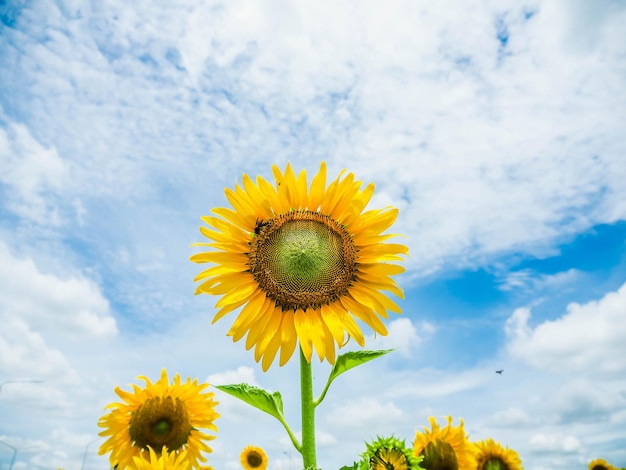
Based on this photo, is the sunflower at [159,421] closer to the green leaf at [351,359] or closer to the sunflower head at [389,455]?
the sunflower head at [389,455]

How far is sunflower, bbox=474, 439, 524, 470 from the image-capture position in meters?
10.1

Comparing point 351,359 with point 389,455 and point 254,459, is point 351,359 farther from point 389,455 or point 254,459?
point 254,459

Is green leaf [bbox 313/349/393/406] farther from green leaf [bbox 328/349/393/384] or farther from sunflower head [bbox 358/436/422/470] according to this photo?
sunflower head [bbox 358/436/422/470]

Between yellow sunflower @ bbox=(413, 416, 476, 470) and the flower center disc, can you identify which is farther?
yellow sunflower @ bbox=(413, 416, 476, 470)

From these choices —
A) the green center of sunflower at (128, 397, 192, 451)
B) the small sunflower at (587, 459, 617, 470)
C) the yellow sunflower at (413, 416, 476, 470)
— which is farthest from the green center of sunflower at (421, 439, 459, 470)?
the small sunflower at (587, 459, 617, 470)

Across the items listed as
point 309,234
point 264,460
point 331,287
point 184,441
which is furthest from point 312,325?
point 264,460

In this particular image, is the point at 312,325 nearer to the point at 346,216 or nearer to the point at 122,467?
the point at 346,216

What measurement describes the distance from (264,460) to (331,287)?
54.0 feet

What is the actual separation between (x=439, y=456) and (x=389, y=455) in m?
3.20

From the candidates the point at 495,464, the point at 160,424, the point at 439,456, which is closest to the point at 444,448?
the point at 439,456

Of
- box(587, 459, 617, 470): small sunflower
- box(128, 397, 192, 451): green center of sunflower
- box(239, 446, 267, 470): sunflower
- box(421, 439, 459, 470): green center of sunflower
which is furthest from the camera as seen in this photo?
box(239, 446, 267, 470): sunflower

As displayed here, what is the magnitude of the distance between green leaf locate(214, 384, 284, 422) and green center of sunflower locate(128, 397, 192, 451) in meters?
4.22

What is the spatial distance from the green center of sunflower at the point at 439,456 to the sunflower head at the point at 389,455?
2802 mm

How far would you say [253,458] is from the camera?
63.8 ft
